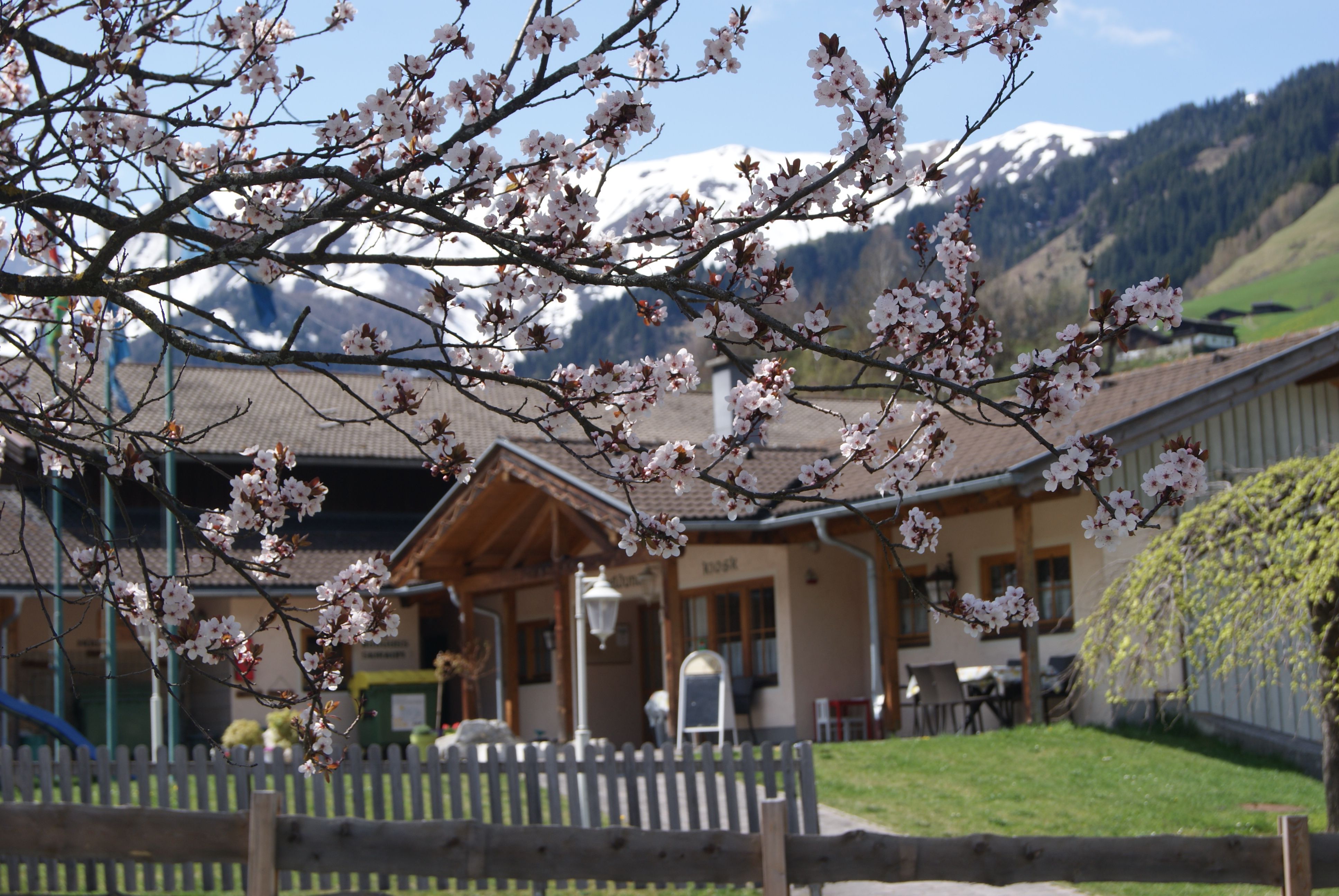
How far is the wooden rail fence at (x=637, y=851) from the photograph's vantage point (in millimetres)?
6305

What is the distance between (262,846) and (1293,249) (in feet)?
456

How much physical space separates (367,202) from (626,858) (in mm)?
3541

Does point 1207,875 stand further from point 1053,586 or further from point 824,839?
point 1053,586

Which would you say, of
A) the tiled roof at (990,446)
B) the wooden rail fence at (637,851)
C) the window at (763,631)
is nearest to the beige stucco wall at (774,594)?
the window at (763,631)

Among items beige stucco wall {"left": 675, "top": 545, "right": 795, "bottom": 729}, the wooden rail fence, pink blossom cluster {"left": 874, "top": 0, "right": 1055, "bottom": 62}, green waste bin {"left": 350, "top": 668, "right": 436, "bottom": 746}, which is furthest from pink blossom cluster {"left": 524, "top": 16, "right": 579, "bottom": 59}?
green waste bin {"left": 350, "top": 668, "right": 436, "bottom": 746}

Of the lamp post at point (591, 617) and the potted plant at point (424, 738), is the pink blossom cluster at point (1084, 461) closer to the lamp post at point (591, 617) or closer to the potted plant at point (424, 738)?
the lamp post at point (591, 617)

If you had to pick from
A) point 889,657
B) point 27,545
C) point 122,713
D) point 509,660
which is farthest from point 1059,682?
point 122,713

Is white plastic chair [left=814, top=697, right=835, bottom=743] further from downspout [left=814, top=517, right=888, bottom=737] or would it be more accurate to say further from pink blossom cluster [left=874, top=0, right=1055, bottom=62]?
pink blossom cluster [left=874, top=0, right=1055, bottom=62]

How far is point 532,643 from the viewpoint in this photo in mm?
22781

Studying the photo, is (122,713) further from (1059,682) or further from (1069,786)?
(1069,786)

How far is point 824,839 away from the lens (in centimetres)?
652

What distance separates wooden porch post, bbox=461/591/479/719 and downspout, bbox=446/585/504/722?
0.07 m

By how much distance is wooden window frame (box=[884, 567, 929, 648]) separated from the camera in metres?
16.2

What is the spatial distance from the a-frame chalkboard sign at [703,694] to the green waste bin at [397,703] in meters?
6.51
